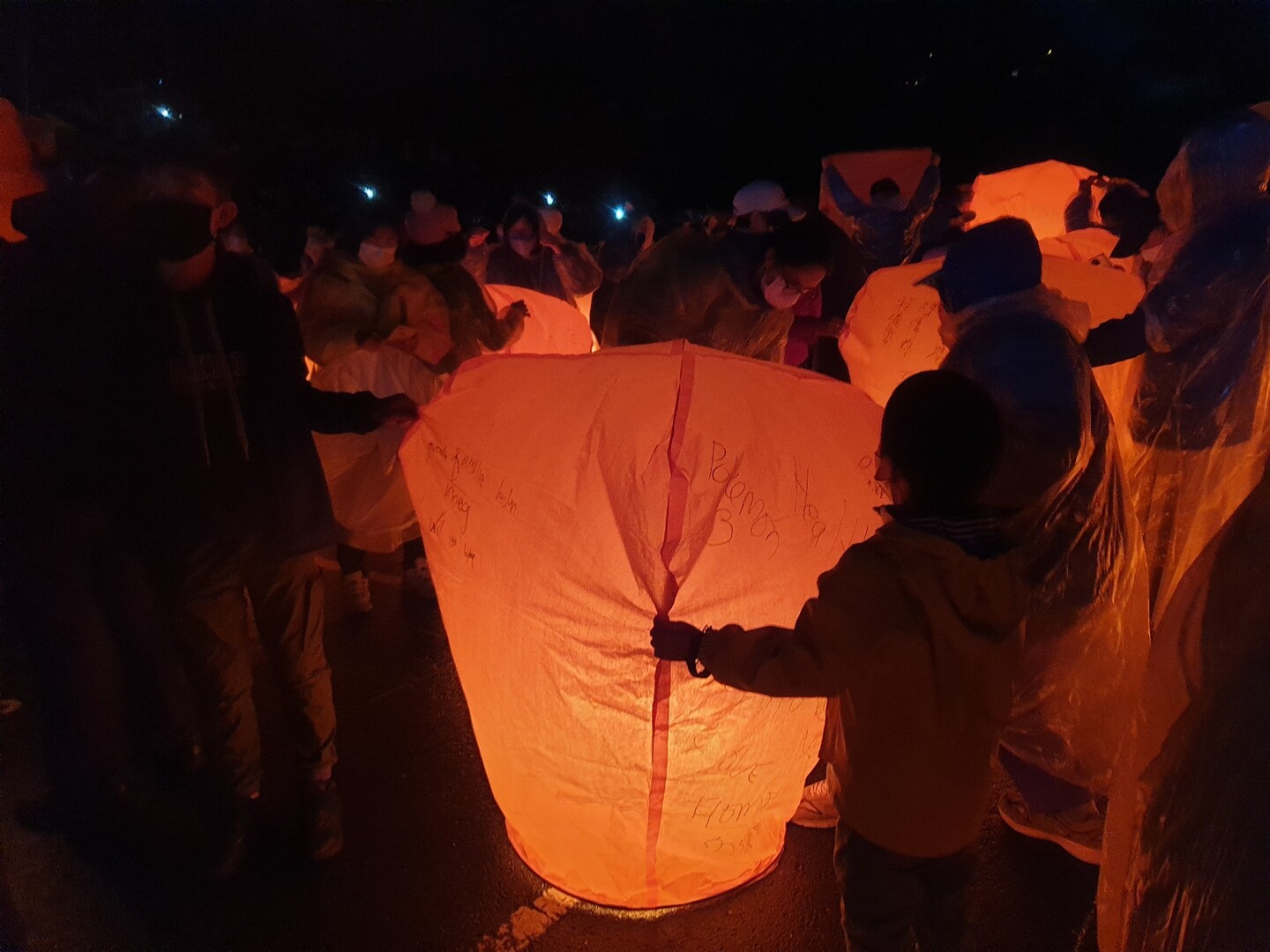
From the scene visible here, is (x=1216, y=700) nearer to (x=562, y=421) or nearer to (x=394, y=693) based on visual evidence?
(x=562, y=421)

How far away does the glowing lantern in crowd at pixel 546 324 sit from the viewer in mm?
4371

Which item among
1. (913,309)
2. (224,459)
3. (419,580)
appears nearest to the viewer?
(224,459)

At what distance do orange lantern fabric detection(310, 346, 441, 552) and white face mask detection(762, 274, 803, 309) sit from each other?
5.48 feet

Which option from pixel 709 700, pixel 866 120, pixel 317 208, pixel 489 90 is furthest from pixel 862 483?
pixel 489 90

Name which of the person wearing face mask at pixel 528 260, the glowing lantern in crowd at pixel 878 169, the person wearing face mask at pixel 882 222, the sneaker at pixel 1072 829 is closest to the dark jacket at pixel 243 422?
the sneaker at pixel 1072 829

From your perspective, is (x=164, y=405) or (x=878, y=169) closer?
(x=164, y=405)

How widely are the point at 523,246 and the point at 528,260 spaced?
142mm

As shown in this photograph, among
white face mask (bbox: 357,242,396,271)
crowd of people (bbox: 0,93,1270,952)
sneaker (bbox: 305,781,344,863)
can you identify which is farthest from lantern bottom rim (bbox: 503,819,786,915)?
white face mask (bbox: 357,242,396,271)

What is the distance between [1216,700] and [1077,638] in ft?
2.65

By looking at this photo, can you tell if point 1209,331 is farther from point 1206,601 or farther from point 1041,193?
point 1041,193

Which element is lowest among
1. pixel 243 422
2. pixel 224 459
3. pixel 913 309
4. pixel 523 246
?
pixel 224 459

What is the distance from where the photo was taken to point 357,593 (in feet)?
14.4

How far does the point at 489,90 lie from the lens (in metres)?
24.2

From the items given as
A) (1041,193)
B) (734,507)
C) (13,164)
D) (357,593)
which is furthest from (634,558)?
(1041,193)
